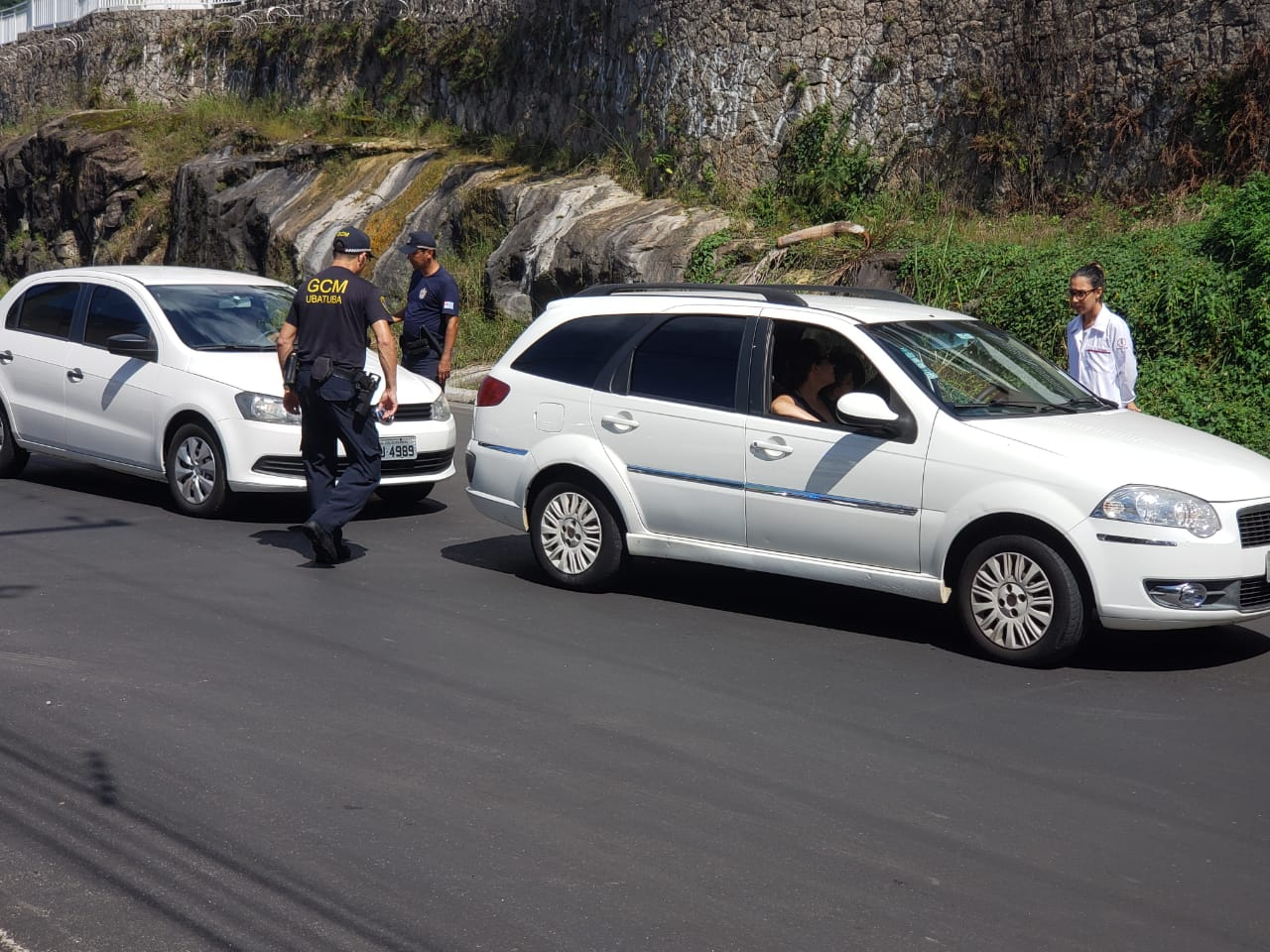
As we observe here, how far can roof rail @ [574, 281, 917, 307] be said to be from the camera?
27.2 feet

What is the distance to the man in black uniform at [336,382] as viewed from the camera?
8984mm

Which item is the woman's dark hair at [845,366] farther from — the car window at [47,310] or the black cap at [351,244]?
the car window at [47,310]

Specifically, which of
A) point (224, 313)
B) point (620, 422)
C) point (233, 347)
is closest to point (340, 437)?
point (620, 422)

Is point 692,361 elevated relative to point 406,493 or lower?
elevated

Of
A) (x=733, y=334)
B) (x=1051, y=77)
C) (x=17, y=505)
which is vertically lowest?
(x=17, y=505)

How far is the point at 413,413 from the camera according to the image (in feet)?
35.5

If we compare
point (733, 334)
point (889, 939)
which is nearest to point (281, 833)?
point (889, 939)

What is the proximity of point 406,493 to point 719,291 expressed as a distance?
3.72m

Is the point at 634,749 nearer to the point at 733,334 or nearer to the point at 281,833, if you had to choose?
the point at 281,833

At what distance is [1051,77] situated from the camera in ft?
58.1

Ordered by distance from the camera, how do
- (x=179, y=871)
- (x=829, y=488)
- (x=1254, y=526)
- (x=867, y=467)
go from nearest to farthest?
1. (x=179, y=871)
2. (x=1254, y=526)
3. (x=867, y=467)
4. (x=829, y=488)

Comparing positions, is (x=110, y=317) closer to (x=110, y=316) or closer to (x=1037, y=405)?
(x=110, y=316)

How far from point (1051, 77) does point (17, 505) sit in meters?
12.4

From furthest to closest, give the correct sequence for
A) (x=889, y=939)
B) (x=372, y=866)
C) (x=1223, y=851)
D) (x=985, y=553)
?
(x=985, y=553) < (x=1223, y=851) < (x=372, y=866) < (x=889, y=939)
